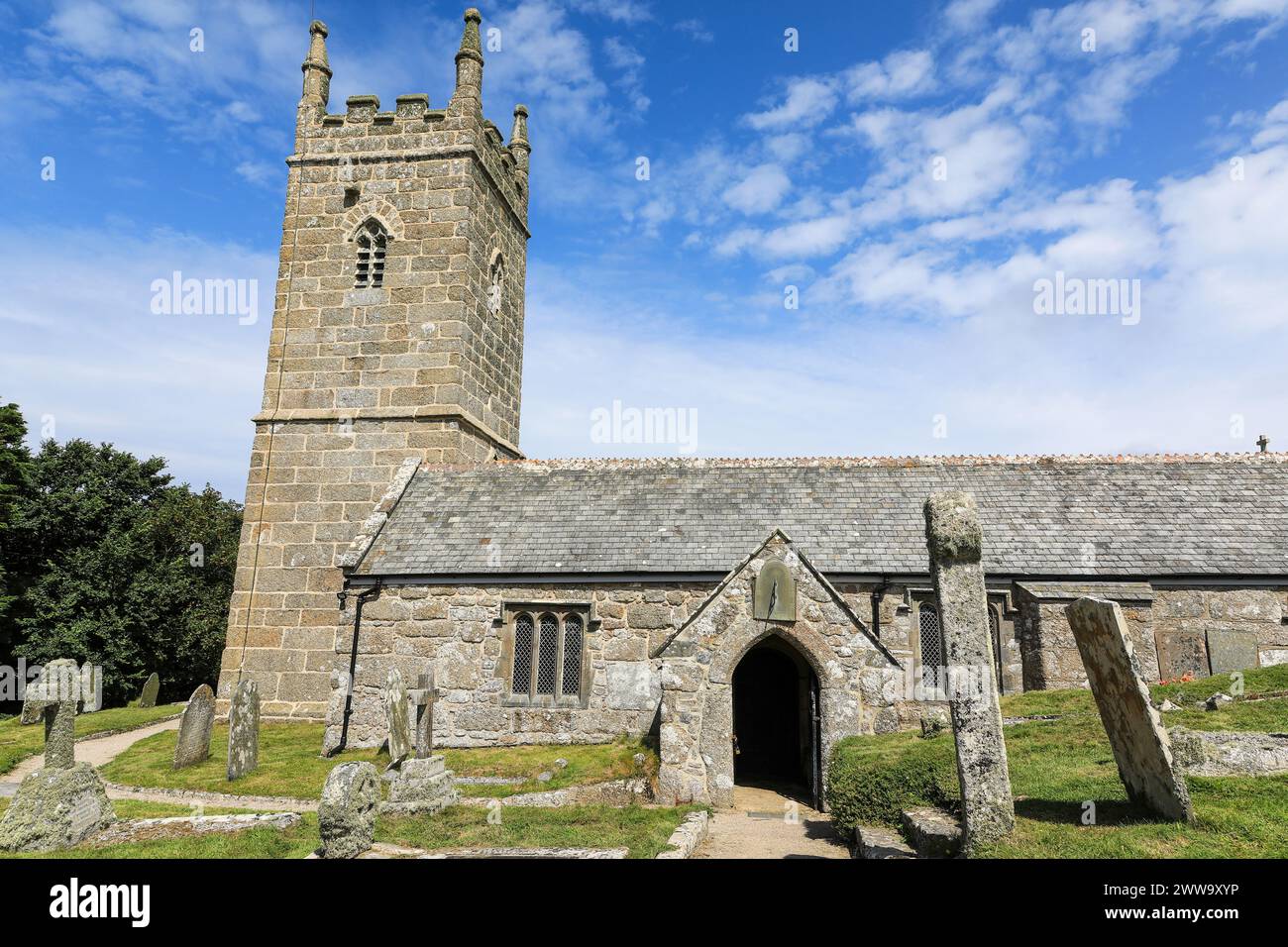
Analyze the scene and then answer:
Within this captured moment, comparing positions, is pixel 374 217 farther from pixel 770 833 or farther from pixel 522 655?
pixel 770 833

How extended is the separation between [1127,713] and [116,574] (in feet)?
120

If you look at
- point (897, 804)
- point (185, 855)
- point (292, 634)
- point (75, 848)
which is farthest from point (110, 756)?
point (897, 804)

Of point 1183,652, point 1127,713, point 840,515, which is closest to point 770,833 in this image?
point 1127,713

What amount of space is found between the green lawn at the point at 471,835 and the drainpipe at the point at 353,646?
4693 millimetres

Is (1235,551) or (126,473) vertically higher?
(126,473)

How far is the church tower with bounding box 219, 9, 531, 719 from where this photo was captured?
19047mm

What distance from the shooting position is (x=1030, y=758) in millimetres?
9930

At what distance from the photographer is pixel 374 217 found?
829 inches

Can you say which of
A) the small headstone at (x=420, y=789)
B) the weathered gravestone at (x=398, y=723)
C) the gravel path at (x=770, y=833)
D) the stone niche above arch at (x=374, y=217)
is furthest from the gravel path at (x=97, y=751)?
the stone niche above arch at (x=374, y=217)

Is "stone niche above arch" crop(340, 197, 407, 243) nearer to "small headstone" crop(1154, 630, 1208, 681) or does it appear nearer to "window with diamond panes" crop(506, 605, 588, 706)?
"window with diamond panes" crop(506, 605, 588, 706)
